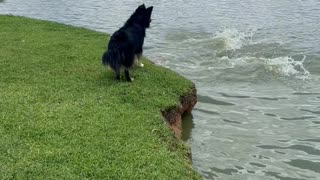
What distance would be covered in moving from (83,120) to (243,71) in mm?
6283

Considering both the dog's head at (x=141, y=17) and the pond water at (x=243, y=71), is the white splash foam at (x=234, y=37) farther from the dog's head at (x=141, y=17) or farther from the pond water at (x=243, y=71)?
the dog's head at (x=141, y=17)

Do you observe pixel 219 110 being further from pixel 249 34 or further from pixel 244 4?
pixel 244 4

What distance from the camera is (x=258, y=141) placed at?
23.8 ft

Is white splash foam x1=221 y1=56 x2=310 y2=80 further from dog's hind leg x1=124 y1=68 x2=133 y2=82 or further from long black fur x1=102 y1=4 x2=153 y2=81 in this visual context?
dog's hind leg x1=124 y1=68 x2=133 y2=82

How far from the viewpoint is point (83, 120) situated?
5980 millimetres

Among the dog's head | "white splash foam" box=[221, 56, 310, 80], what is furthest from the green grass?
"white splash foam" box=[221, 56, 310, 80]

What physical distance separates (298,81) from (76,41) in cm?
530

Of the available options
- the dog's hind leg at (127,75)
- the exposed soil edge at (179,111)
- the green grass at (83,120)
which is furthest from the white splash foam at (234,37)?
the dog's hind leg at (127,75)

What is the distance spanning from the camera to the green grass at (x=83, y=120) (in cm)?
480

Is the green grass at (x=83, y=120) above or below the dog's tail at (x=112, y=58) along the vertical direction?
below

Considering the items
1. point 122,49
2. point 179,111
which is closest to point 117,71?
point 122,49

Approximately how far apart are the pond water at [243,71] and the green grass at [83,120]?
37.6 inches

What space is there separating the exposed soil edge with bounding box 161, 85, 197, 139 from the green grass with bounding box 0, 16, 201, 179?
0.35 ft

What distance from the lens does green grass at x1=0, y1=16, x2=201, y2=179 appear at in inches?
189
